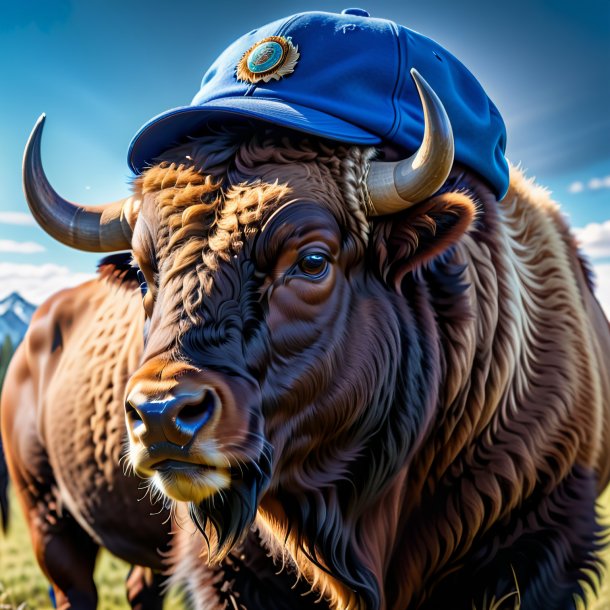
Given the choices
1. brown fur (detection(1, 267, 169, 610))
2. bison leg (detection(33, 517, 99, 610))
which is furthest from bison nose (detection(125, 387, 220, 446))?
bison leg (detection(33, 517, 99, 610))

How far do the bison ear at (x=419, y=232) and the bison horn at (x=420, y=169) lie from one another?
2.5 inches

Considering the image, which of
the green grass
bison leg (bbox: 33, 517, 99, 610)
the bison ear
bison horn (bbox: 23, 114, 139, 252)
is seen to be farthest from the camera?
the green grass

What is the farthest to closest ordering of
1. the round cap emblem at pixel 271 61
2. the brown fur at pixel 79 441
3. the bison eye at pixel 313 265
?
1. the brown fur at pixel 79 441
2. the round cap emblem at pixel 271 61
3. the bison eye at pixel 313 265

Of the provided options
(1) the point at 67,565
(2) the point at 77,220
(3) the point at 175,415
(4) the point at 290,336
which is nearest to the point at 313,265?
(4) the point at 290,336

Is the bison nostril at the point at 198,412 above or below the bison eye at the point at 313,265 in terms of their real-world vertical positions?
below

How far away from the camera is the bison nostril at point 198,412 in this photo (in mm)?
1938

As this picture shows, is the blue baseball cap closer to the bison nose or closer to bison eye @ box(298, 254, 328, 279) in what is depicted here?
bison eye @ box(298, 254, 328, 279)

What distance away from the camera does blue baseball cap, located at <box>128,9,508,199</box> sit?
258cm

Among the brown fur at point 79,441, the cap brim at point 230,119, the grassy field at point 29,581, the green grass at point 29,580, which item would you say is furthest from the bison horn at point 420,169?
the green grass at point 29,580

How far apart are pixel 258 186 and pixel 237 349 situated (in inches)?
24.7

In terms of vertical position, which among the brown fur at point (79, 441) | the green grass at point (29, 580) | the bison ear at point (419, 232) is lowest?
the green grass at point (29, 580)

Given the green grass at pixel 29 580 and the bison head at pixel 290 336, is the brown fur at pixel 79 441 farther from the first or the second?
the bison head at pixel 290 336

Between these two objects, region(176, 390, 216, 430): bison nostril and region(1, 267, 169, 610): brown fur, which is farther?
region(1, 267, 169, 610): brown fur

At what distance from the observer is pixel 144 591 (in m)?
4.63
